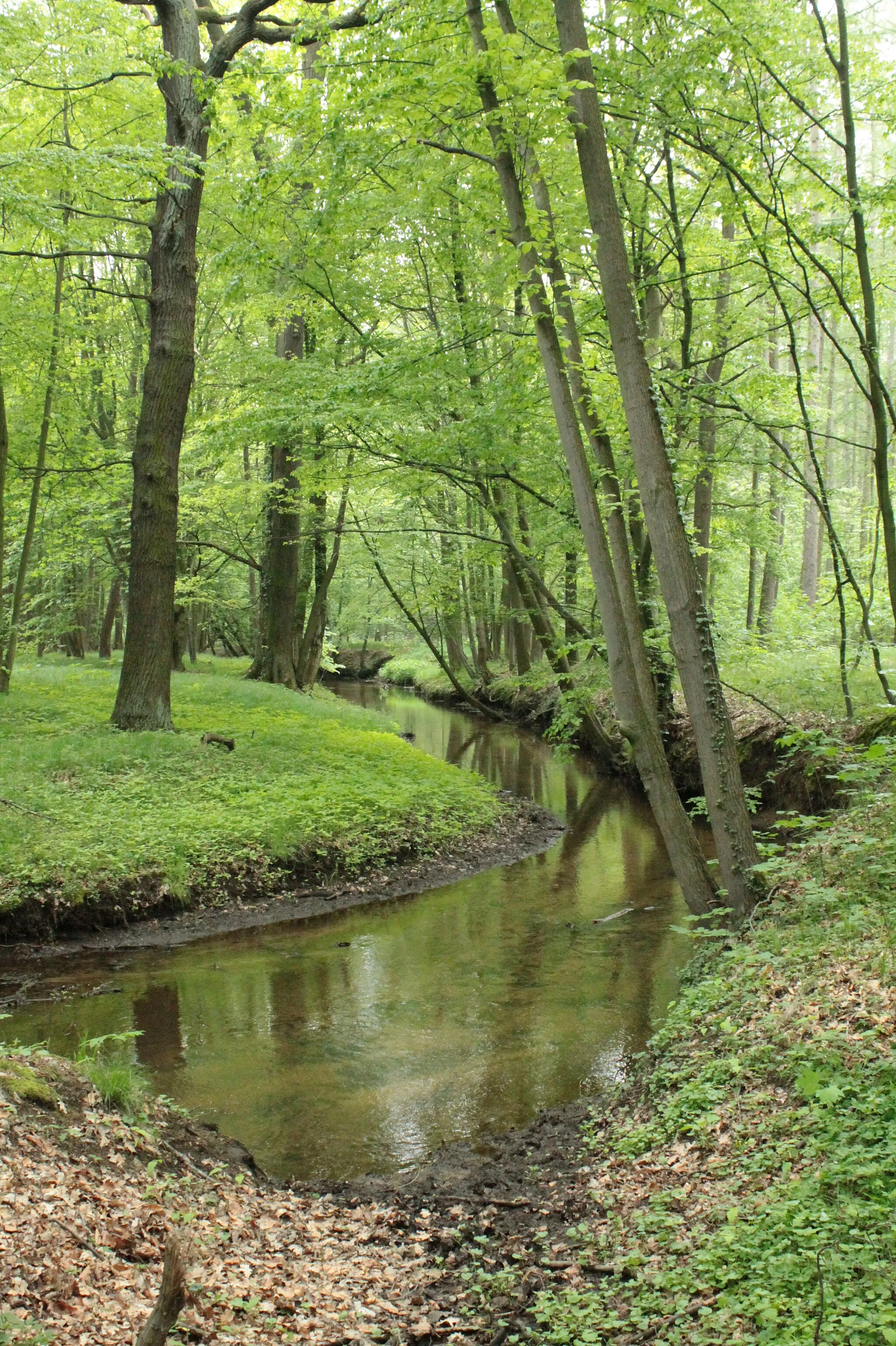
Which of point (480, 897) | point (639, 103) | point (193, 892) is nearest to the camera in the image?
point (639, 103)

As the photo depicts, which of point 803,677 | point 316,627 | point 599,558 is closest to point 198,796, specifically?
point 599,558

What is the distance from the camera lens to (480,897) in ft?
33.9

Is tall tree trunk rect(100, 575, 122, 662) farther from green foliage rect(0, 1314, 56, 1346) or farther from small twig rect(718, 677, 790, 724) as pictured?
green foliage rect(0, 1314, 56, 1346)

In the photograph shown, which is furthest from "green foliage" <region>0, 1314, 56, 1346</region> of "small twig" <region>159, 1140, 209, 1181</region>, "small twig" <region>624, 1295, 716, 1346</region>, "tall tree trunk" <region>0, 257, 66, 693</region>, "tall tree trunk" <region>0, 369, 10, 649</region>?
"tall tree trunk" <region>0, 257, 66, 693</region>

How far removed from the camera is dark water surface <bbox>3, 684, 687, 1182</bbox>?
554cm

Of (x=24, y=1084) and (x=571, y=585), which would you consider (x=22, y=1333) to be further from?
(x=571, y=585)

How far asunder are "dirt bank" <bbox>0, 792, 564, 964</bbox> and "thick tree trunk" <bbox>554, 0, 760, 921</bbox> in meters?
4.82

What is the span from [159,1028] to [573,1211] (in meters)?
3.86

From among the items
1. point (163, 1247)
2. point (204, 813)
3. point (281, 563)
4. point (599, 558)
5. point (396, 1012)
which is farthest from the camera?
point (281, 563)

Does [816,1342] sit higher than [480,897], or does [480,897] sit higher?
[816,1342]

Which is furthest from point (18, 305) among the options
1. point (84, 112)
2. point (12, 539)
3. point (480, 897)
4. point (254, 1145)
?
point (254, 1145)

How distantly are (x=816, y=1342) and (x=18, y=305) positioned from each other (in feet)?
47.4

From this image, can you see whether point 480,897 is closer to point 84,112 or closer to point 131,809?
point 131,809

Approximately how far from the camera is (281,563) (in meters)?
18.7
